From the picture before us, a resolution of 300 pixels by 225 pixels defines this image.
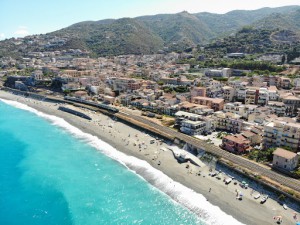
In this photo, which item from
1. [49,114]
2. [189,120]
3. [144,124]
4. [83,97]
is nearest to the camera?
[189,120]

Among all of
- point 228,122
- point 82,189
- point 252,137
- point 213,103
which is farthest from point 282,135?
point 82,189

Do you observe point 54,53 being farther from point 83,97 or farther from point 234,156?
point 234,156

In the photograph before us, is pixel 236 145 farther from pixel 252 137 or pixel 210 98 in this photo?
pixel 210 98

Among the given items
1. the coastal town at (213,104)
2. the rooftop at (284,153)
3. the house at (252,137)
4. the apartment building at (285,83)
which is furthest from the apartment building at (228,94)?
the rooftop at (284,153)

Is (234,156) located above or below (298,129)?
below

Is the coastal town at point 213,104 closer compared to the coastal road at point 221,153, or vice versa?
the coastal road at point 221,153

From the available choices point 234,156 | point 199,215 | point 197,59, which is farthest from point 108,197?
point 197,59

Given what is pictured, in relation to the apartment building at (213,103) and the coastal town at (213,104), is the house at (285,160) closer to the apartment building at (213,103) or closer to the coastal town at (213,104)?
the coastal town at (213,104)

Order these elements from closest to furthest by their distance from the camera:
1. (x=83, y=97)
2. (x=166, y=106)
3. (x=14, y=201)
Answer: (x=14, y=201) < (x=166, y=106) < (x=83, y=97)

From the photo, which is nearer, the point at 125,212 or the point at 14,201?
the point at 125,212
